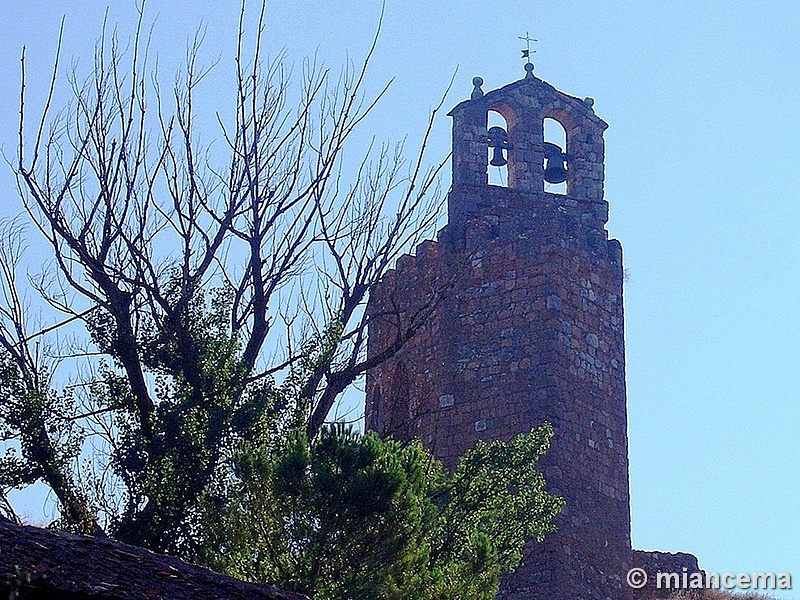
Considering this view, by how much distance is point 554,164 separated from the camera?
17797 mm

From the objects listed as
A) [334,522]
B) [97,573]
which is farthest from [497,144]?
[97,573]

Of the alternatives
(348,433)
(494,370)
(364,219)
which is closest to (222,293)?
(364,219)

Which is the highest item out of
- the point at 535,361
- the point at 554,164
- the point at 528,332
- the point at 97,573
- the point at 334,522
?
the point at 554,164

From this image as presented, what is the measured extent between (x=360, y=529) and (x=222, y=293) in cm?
301

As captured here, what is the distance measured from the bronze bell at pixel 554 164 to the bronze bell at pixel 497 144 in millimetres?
478

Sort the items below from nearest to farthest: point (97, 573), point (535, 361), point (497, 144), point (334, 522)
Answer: point (97, 573), point (334, 522), point (535, 361), point (497, 144)

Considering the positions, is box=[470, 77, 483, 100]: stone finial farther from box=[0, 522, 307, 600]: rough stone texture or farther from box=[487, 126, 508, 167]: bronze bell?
box=[0, 522, 307, 600]: rough stone texture

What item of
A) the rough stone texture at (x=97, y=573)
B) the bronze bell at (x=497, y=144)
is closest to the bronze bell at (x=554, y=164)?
the bronze bell at (x=497, y=144)

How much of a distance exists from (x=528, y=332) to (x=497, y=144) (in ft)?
8.96

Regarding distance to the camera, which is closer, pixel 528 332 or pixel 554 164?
pixel 528 332

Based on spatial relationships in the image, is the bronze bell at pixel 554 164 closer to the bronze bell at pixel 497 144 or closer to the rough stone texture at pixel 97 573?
the bronze bell at pixel 497 144

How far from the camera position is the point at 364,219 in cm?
1288

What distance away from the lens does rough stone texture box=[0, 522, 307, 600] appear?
631 cm

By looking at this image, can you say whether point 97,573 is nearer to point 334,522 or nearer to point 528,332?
point 334,522
